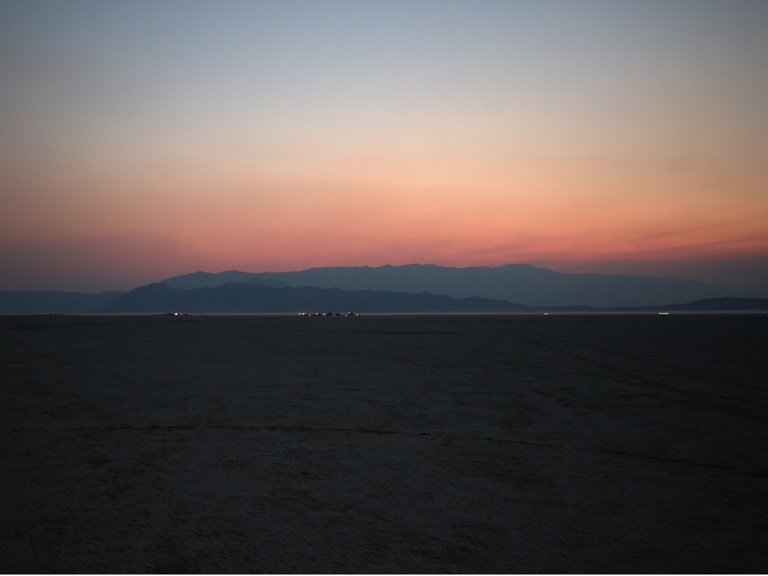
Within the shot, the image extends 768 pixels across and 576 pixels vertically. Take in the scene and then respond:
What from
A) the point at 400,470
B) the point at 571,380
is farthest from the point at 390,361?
the point at 400,470

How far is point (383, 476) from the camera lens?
255 inches

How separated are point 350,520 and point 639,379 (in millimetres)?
11316

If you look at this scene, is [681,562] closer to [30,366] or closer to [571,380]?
[571,380]

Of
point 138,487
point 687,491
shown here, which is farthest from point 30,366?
point 687,491

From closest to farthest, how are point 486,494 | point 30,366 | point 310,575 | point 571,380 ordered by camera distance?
point 310,575
point 486,494
point 571,380
point 30,366

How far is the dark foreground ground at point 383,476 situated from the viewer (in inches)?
180

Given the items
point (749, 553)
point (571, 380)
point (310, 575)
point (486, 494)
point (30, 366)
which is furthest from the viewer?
point (30, 366)

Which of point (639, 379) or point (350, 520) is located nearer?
point (350, 520)

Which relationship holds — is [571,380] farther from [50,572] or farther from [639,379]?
[50,572]

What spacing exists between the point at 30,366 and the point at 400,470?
1510 cm

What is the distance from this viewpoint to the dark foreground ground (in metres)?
4.57

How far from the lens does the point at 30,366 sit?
Result: 17281mm

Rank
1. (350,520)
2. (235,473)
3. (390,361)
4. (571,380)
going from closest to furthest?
(350,520)
(235,473)
(571,380)
(390,361)

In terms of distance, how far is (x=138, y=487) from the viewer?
605cm
